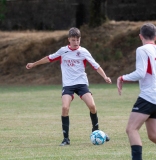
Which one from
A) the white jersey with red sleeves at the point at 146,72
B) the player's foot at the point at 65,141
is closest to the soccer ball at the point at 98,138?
the player's foot at the point at 65,141

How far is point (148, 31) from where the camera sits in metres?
6.95

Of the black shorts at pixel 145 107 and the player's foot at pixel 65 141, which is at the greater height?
the black shorts at pixel 145 107

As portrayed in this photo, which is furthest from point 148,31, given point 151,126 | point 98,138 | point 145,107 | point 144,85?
point 98,138

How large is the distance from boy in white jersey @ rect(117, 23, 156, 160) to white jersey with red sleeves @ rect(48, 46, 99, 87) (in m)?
3.08

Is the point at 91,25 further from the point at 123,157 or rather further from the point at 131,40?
the point at 123,157

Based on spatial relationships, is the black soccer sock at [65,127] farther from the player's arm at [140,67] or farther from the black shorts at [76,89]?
the player's arm at [140,67]

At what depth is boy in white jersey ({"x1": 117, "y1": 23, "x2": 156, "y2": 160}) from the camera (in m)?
6.78

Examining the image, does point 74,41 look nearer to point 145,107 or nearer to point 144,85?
point 144,85

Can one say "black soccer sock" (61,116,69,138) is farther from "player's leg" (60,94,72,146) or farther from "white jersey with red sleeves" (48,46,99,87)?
"white jersey with red sleeves" (48,46,99,87)

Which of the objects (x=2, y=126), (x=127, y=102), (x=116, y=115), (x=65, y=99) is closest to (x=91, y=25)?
(x=127, y=102)

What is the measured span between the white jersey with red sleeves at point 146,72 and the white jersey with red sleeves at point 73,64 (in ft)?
10.2

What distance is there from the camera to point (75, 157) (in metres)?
7.99

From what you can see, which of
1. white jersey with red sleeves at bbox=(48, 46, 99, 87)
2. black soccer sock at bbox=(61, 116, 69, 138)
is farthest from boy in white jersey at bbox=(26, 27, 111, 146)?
black soccer sock at bbox=(61, 116, 69, 138)

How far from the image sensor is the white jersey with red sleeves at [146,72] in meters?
6.75
